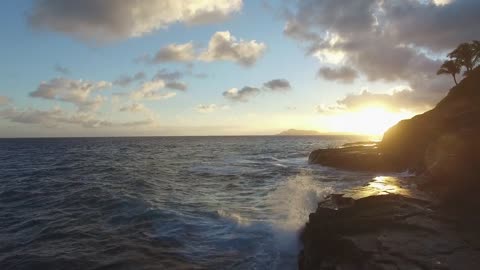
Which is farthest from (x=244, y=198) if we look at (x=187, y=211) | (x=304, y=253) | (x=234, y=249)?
(x=304, y=253)

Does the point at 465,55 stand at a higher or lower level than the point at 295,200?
higher

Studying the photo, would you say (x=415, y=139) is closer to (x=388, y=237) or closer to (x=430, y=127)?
(x=430, y=127)

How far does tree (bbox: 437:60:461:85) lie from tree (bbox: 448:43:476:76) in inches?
21.7

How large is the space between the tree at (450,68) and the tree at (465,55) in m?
0.55

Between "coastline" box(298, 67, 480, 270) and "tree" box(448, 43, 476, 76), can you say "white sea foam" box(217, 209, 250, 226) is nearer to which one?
"coastline" box(298, 67, 480, 270)

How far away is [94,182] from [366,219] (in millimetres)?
27905

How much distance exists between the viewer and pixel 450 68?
167 feet

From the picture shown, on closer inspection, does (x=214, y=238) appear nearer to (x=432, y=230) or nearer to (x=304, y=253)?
(x=304, y=253)

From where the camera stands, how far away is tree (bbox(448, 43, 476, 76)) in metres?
47.8

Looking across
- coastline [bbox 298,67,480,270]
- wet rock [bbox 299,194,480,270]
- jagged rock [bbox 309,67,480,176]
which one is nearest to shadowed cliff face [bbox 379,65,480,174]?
jagged rock [bbox 309,67,480,176]

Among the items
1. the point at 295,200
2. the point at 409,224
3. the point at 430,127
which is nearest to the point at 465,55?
the point at 430,127

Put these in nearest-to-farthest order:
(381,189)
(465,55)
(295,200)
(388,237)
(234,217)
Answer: (388,237), (381,189), (234,217), (295,200), (465,55)

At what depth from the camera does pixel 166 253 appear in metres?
14.3

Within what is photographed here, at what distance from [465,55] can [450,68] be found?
2908 mm
